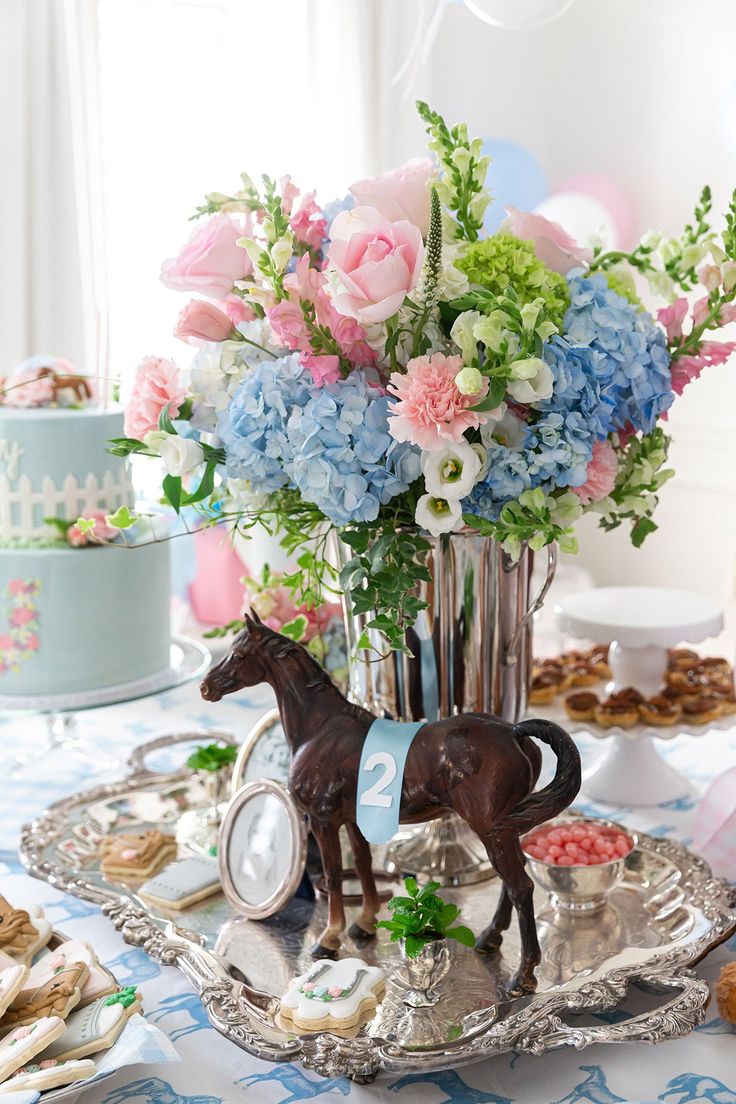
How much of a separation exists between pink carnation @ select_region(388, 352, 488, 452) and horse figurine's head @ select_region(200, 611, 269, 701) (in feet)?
1.06

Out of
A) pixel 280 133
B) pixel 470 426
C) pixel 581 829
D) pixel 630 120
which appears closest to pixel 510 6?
pixel 470 426

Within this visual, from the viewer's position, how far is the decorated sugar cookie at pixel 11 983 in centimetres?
102

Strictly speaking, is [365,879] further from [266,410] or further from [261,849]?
[266,410]

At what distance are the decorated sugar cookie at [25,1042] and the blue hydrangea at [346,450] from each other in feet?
1.72

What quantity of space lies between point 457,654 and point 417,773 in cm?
21

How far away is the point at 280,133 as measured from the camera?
383 centimetres

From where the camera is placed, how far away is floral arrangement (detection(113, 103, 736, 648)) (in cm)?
108

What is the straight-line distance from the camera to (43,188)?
10.5 ft

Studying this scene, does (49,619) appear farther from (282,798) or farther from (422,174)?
(422,174)

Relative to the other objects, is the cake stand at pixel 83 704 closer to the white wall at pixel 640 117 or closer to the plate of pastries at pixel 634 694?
the plate of pastries at pixel 634 694

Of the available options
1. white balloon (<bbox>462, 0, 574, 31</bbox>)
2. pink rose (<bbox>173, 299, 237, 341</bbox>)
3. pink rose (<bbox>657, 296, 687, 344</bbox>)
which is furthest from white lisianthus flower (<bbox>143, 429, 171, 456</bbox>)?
white balloon (<bbox>462, 0, 574, 31</bbox>)

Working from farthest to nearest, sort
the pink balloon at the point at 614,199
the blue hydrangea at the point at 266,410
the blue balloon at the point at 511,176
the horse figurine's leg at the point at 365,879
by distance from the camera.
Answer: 1. the pink balloon at the point at 614,199
2. the blue balloon at the point at 511,176
3. the horse figurine's leg at the point at 365,879
4. the blue hydrangea at the point at 266,410

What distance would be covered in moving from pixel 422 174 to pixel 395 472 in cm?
32

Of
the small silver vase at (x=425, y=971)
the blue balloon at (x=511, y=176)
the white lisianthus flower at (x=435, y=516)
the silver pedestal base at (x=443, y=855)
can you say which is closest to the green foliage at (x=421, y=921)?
the small silver vase at (x=425, y=971)
